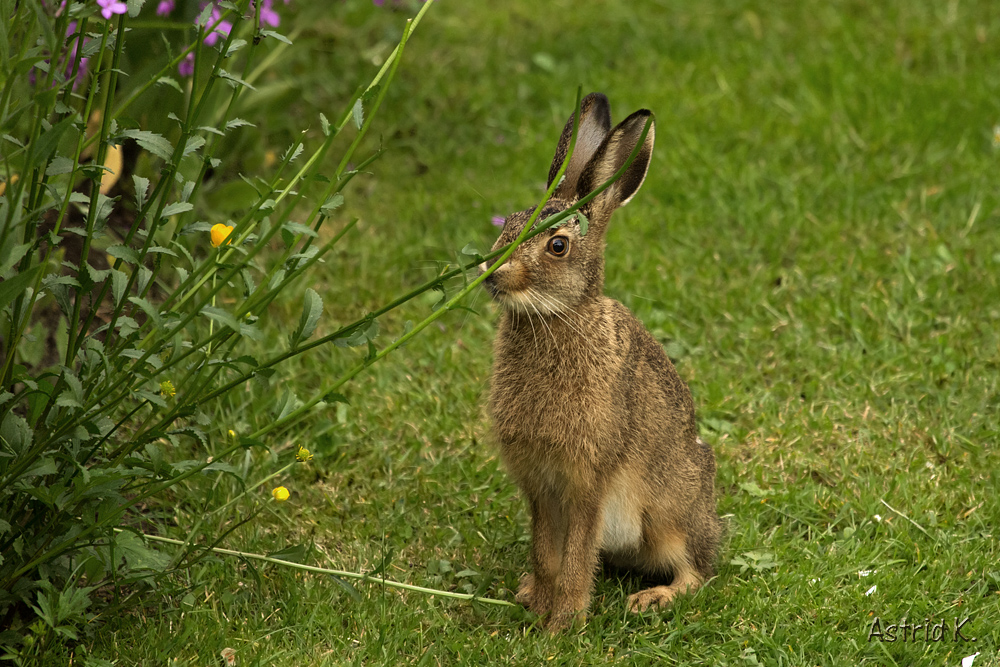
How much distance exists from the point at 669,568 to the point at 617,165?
4.46ft

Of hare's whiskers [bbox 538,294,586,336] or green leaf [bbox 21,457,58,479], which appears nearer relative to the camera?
green leaf [bbox 21,457,58,479]

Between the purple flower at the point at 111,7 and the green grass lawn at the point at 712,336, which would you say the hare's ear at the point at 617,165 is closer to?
the green grass lawn at the point at 712,336

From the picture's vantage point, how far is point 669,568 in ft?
12.5

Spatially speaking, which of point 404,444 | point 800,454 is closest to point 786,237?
point 800,454

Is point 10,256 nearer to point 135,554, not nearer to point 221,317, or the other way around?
point 221,317

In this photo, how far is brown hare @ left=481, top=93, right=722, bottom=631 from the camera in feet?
11.3

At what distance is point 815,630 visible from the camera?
3.50 metres

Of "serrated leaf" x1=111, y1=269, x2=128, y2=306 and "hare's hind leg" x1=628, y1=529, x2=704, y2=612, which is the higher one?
"serrated leaf" x1=111, y1=269, x2=128, y2=306

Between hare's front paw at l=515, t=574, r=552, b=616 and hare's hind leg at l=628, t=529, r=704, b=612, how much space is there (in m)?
0.28

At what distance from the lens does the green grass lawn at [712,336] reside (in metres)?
3.57

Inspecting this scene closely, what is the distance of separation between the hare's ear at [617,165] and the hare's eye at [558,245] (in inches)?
6.6

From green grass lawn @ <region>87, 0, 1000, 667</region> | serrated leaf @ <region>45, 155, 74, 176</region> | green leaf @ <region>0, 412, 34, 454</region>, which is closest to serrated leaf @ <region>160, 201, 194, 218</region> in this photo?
serrated leaf @ <region>45, 155, 74, 176</region>

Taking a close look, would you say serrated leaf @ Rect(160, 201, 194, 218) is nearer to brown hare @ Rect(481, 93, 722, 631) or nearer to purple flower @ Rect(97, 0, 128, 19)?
purple flower @ Rect(97, 0, 128, 19)

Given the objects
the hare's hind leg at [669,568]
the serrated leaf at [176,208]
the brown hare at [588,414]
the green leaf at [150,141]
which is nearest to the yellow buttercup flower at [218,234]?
the serrated leaf at [176,208]
